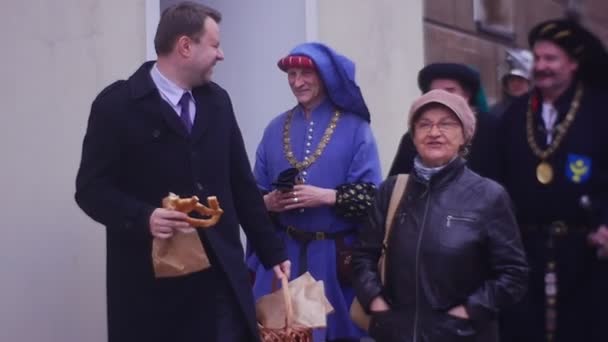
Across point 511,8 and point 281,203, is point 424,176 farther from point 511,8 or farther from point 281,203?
point 511,8

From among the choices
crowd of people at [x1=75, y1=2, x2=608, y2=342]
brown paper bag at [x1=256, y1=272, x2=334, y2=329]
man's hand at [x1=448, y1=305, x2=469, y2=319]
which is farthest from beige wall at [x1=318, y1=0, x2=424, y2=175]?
man's hand at [x1=448, y1=305, x2=469, y2=319]

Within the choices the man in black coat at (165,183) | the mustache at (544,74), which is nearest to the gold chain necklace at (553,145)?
the mustache at (544,74)

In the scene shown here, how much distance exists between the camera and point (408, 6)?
8.99m

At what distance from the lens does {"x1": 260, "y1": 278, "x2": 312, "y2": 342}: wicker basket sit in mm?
5105

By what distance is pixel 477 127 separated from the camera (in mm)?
6059

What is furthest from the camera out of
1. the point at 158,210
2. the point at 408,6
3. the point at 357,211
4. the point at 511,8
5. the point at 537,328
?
the point at 511,8

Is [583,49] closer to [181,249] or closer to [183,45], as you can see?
[183,45]

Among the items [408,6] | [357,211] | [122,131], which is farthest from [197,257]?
[408,6]

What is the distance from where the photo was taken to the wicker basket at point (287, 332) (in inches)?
201

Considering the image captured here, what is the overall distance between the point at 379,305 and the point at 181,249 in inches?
35.1

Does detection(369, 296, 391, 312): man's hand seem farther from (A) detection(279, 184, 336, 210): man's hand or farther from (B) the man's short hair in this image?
(B) the man's short hair

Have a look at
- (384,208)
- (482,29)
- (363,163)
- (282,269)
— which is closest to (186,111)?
(282,269)

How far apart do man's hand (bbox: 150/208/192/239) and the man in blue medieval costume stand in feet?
4.59

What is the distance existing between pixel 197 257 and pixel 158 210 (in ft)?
0.83
